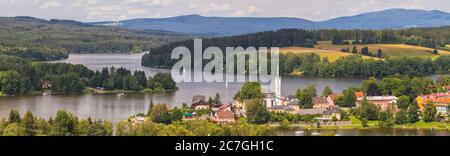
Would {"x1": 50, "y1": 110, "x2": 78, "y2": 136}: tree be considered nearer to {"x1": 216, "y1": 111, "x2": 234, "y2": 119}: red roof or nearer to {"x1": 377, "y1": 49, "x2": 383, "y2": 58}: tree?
{"x1": 216, "y1": 111, "x2": 234, "y2": 119}: red roof

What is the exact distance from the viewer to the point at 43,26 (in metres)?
46.2

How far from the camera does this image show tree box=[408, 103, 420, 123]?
9.20 m

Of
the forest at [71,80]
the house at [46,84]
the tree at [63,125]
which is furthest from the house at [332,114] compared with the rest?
the house at [46,84]

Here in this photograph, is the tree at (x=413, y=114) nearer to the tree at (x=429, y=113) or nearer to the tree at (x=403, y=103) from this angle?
the tree at (x=429, y=113)

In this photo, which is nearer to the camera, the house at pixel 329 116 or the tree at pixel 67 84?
the house at pixel 329 116

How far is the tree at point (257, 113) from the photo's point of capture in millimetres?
9227

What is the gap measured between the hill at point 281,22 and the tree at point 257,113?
6053 centimetres

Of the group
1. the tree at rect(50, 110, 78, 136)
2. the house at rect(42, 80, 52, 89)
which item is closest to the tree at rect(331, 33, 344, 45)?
the house at rect(42, 80, 52, 89)

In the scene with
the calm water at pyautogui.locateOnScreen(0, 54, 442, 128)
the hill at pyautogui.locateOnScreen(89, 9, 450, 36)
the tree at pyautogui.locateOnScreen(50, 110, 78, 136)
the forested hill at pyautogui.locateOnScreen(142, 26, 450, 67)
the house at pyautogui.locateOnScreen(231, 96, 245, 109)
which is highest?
the hill at pyautogui.locateOnScreen(89, 9, 450, 36)

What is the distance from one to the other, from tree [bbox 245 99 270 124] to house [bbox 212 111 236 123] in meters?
0.21

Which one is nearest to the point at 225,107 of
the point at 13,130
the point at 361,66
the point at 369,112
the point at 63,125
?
the point at 369,112

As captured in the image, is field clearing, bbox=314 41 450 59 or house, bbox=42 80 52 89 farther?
field clearing, bbox=314 41 450 59
